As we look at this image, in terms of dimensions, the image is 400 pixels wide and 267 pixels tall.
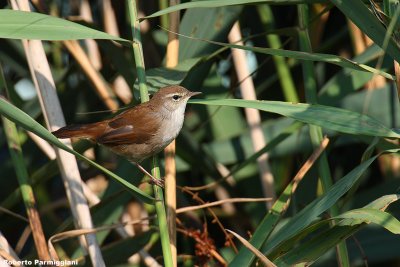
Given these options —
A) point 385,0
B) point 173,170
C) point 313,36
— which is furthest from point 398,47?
point 313,36

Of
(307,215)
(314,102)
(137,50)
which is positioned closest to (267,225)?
(307,215)

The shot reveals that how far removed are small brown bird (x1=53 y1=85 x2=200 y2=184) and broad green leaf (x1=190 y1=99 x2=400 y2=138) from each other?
780 mm

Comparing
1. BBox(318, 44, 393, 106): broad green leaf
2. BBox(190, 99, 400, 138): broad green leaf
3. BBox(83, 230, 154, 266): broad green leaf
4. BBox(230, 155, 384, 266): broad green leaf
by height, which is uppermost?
BBox(318, 44, 393, 106): broad green leaf

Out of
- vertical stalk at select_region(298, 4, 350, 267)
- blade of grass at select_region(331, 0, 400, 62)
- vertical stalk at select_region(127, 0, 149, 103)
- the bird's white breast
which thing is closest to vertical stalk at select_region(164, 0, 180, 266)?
the bird's white breast

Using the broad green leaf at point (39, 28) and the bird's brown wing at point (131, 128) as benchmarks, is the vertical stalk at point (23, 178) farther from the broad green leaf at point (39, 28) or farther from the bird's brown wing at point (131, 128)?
the broad green leaf at point (39, 28)

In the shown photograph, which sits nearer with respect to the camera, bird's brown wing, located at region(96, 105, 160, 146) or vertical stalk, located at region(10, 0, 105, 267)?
vertical stalk, located at region(10, 0, 105, 267)

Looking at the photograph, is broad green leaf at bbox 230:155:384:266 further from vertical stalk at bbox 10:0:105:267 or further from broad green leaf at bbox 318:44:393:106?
broad green leaf at bbox 318:44:393:106

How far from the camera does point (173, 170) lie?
205cm

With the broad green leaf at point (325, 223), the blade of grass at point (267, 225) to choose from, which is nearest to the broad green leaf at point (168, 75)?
the blade of grass at point (267, 225)

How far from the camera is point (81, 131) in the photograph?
234 cm

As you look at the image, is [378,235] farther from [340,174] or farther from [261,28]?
[261,28]

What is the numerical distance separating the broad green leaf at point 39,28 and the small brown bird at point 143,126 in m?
0.76

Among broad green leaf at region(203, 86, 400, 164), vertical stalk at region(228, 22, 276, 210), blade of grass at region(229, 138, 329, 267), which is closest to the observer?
blade of grass at region(229, 138, 329, 267)

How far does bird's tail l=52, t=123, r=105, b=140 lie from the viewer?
2194mm
